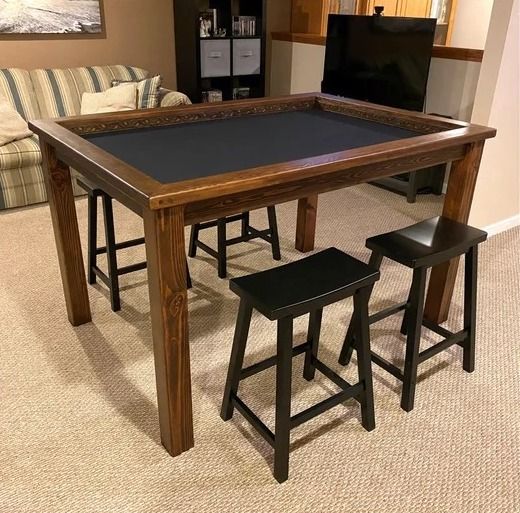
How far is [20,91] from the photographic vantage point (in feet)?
13.0

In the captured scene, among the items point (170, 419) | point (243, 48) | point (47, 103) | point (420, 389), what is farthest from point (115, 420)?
point (243, 48)

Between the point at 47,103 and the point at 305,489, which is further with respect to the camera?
the point at 47,103

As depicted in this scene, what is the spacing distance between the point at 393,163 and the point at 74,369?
1500 mm

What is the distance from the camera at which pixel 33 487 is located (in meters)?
1.60

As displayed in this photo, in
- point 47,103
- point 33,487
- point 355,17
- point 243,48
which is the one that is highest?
point 355,17

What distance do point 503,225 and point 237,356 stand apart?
8.25 feet

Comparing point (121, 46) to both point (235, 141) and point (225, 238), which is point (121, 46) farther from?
point (235, 141)

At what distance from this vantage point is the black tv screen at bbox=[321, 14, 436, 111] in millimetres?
3713

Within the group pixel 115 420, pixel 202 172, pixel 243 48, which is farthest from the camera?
pixel 243 48

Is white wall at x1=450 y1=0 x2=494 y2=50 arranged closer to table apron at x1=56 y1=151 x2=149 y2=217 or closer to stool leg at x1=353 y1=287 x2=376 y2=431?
stool leg at x1=353 y1=287 x2=376 y2=431

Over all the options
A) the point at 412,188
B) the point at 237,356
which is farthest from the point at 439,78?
the point at 237,356

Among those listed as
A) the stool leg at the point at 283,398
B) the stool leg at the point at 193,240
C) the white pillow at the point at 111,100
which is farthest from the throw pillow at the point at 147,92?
the stool leg at the point at 283,398

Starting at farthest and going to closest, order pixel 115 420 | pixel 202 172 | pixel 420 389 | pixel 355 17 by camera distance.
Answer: pixel 355 17 < pixel 420 389 < pixel 115 420 < pixel 202 172

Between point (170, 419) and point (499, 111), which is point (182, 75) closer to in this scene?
point (499, 111)
